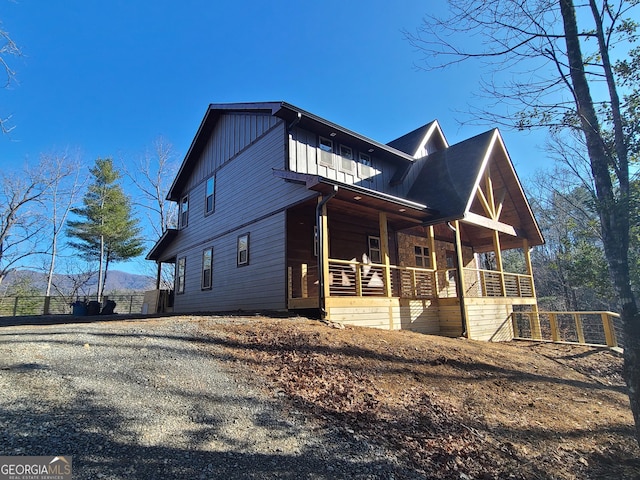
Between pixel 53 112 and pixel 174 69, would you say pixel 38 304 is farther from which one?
pixel 174 69

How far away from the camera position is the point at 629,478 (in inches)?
147

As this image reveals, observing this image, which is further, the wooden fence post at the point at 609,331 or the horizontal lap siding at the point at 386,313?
the wooden fence post at the point at 609,331

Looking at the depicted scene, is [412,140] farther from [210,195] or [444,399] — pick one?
[444,399]

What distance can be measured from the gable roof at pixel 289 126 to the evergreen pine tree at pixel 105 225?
16243 mm

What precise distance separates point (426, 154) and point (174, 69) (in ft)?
38.7

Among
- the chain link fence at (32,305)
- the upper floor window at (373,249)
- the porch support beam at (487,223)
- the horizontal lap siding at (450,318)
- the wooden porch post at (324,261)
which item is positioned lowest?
the horizontal lap siding at (450,318)

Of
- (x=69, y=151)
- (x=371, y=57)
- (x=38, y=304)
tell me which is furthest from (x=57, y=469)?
(x=69, y=151)

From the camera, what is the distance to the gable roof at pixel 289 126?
10797mm

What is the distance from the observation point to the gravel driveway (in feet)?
8.97

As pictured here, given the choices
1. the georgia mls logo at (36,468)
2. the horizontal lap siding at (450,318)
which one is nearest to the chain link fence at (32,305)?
the horizontal lap siding at (450,318)

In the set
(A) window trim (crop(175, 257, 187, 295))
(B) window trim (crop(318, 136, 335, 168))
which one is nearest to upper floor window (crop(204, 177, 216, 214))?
(A) window trim (crop(175, 257, 187, 295))

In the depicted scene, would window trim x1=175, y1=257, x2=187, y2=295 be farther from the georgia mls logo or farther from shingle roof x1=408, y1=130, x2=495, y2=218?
the georgia mls logo

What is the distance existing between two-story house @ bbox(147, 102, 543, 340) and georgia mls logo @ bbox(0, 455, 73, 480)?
6092 millimetres

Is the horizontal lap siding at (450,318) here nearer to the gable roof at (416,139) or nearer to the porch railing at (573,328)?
the porch railing at (573,328)
